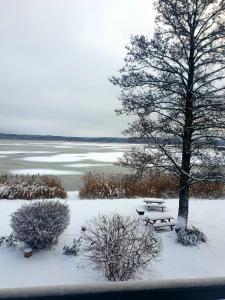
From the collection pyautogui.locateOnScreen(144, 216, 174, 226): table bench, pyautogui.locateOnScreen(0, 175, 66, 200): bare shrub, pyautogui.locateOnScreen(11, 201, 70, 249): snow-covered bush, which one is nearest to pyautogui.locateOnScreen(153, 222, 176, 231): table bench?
pyautogui.locateOnScreen(144, 216, 174, 226): table bench

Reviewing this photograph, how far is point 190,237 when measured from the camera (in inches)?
401

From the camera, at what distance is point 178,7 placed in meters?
10.3

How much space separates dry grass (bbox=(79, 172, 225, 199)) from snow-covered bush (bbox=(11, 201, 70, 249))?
8.06 metres

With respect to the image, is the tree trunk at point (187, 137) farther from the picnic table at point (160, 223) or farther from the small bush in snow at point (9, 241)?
the small bush in snow at point (9, 241)

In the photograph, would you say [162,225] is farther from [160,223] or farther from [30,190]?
[30,190]

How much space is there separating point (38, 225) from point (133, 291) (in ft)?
25.1

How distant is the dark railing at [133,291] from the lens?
147cm

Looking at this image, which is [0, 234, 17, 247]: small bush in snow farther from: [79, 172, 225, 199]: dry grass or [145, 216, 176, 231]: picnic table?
[79, 172, 225, 199]: dry grass

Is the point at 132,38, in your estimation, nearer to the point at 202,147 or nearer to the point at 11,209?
the point at 202,147

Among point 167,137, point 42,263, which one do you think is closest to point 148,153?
point 167,137

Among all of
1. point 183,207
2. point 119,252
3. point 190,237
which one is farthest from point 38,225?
point 183,207

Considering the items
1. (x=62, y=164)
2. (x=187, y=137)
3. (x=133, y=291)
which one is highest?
(x=187, y=137)

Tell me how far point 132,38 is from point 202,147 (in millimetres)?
4102

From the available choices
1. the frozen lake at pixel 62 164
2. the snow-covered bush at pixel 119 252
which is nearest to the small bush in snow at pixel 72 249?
the snow-covered bush at pixel 119 252
